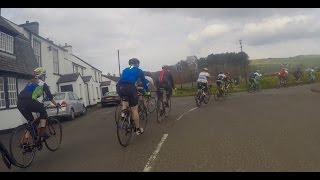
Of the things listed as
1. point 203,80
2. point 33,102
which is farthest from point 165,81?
point 33,102

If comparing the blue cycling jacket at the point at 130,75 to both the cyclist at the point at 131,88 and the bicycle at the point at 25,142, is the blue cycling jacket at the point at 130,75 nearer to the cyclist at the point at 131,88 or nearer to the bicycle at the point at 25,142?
the cyclist at the point at 131,88

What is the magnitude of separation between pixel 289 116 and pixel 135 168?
24.8 ft

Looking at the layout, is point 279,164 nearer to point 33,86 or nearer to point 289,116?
point 33,86

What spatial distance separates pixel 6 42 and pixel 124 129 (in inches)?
567

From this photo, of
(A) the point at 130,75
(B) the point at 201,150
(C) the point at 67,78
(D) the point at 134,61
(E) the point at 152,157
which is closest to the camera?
(E) the point at 152,157

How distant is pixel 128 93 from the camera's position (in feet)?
27.9

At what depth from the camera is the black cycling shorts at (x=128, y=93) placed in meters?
8.49

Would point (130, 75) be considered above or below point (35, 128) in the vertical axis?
above

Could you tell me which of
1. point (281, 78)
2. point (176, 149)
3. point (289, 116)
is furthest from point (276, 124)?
point (281, 78)

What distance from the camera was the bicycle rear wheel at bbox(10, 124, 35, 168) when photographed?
23.2 feet

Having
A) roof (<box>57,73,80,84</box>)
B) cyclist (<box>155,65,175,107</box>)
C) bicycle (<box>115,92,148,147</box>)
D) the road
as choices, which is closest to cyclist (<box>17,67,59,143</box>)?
the road

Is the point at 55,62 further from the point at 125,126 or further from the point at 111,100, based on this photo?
the point at 125,126

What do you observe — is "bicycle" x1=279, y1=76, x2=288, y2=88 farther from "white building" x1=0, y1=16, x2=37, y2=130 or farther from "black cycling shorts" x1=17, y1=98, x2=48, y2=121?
"black cycling shorts" x1=17, y1=98, x2=48, y2=121
